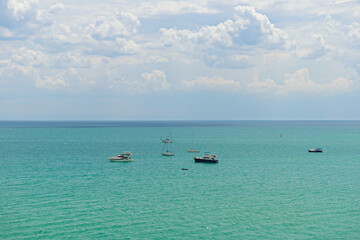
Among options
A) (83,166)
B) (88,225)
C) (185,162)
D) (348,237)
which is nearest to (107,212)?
(88,225)

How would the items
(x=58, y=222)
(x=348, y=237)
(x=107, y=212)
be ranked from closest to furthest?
(x=348, y=237) → (x=58, y=222) → (x=107, y=212)

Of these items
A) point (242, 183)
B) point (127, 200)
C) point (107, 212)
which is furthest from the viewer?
point (242, 183)

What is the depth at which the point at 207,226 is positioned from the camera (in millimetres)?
45500

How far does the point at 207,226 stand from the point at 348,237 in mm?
16614

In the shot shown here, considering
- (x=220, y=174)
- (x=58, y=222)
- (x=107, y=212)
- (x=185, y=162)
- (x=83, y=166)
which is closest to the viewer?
(x=58, y=222)

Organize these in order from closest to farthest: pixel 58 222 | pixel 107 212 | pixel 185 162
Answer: pixel 58 222
pixel 107 212
pixel 185 162

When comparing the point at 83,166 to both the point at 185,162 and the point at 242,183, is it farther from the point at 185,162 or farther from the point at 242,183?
the point at 242,183

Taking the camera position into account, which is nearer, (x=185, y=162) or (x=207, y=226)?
(x=207, y=226)

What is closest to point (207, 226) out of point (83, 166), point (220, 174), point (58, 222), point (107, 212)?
point (107, 212)

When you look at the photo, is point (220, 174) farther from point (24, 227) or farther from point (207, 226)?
point (24, 227)

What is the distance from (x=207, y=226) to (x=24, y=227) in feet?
73.8

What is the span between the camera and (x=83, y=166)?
98500mm

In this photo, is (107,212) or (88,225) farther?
(107,212)

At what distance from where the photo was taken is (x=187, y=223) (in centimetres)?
4672
